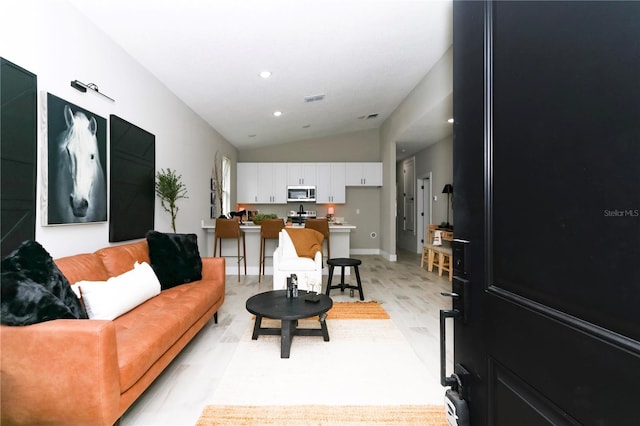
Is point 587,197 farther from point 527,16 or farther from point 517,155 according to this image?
point 527,16

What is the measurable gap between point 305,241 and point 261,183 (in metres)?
4.45

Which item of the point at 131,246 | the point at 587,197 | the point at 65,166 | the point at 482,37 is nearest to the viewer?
the point at 587,197

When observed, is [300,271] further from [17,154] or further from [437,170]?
[437,170]

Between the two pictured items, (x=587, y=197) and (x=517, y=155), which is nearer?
(x=587, y=197)

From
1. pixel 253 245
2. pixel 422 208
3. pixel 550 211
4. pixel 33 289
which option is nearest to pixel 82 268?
pixel 33 289

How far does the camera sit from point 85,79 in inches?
106

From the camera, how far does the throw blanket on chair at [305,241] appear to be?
4215 millimetres

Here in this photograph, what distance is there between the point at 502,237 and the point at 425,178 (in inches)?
324

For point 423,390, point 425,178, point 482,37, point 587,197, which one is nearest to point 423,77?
point 425,178

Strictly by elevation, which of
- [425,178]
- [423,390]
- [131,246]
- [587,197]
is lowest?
[423,390]

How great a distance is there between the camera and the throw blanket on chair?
13.8 feet

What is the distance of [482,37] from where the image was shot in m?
0.68

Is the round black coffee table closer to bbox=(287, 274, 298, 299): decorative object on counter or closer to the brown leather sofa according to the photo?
bbox=(287, 274, 298, 299): decorative object on counter
